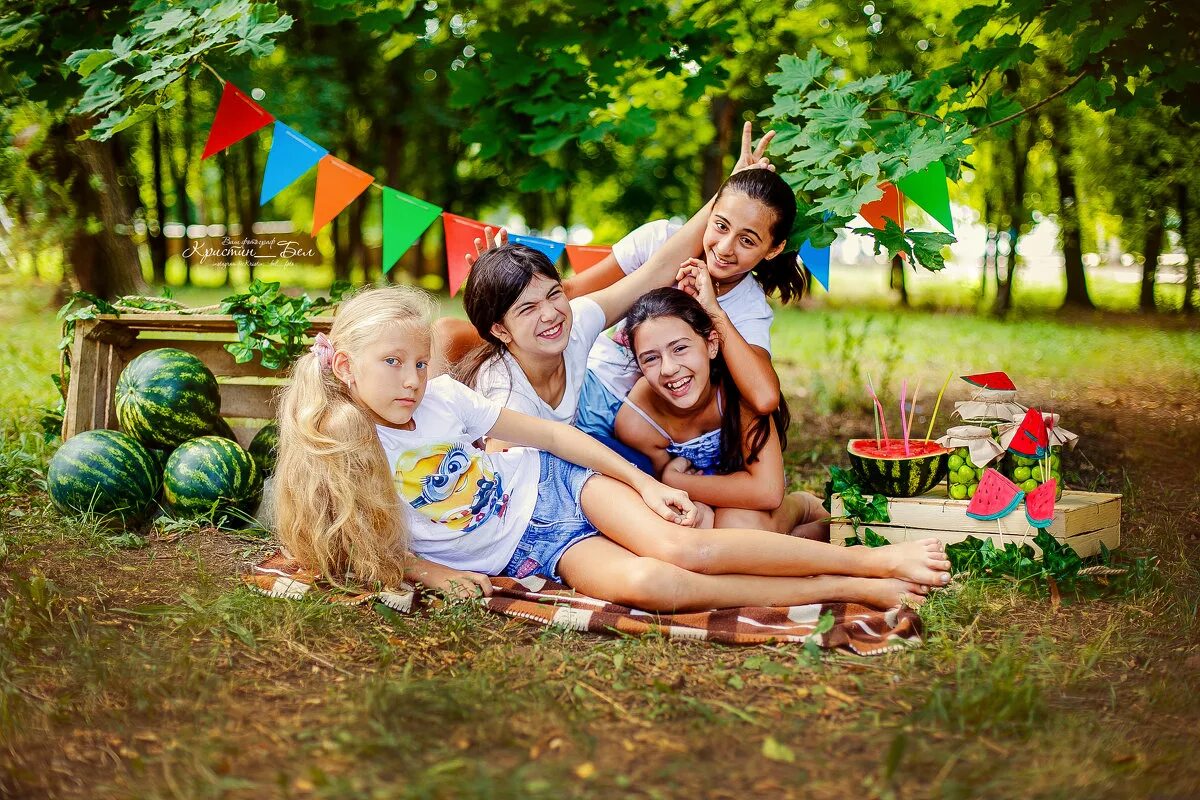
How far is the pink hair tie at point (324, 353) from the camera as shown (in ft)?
11.0

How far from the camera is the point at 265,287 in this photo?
453cm

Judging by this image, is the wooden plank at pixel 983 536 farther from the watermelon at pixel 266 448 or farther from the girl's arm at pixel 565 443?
the watermelon at pixel 266 448

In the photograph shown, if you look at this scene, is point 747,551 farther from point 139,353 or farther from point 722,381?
point 139,353

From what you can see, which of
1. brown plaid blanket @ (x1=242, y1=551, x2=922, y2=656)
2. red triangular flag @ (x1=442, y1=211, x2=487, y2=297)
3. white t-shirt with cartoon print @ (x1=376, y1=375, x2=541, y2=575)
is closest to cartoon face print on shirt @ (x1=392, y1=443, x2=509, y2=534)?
white t-shirt with cartoon print @ (x1=376, y1=375, x2=541, y2=575)

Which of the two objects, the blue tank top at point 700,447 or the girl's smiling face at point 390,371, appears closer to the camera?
the girl's smiling face at point 390,371

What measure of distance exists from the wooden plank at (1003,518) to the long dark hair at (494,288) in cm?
146

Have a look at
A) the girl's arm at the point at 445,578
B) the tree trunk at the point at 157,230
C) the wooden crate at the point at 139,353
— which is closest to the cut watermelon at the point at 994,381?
the girl's arm at the point at 445,578

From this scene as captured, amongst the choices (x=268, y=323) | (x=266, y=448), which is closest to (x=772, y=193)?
(x=268, y=323)

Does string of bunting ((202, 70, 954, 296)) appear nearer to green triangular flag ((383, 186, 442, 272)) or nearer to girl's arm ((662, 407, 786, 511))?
green triangular flag ((383, 186, 442, 272))

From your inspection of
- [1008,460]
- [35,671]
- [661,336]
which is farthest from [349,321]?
[1008,460]

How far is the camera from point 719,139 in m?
12.4

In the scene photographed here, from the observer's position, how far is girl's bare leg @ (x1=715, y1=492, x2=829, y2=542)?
375 cm

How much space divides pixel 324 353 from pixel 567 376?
979 millimetres

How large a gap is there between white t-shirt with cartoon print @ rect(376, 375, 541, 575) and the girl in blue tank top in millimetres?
554
